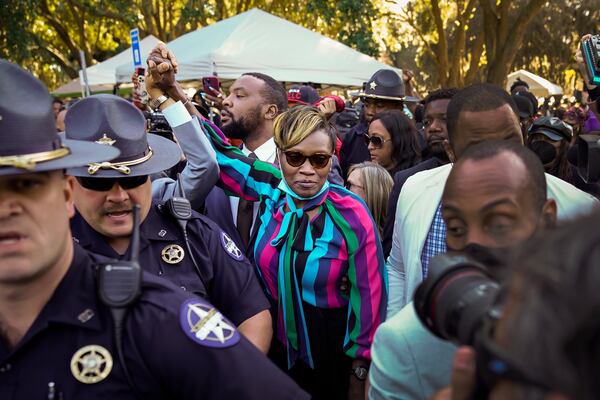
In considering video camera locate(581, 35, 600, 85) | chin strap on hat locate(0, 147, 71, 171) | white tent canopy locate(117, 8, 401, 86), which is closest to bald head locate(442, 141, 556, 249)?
chin strap on hat locate(0, 147, 71, 171)

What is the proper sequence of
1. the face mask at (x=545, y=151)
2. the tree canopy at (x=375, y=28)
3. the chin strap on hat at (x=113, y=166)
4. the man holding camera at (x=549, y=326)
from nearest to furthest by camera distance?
the man holding camera at (x=549, y=326) → the chin strap on hat at (x=113, y=166) → the face mask at (x=545, y=151) → the tree canopy at (x=375, y=28)

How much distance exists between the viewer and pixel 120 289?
183 centimetres

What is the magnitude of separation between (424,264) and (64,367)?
1647 mm

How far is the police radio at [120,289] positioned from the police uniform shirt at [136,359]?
0.02 metres

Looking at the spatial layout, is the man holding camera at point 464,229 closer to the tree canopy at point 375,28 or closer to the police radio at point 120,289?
the police radio at point 120,289

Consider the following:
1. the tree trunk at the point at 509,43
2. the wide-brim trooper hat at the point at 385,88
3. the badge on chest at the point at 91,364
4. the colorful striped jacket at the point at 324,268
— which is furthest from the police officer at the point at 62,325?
the tree trunk at the point at 509,43

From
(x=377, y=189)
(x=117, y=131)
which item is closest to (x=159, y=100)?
(x=117, y=131)

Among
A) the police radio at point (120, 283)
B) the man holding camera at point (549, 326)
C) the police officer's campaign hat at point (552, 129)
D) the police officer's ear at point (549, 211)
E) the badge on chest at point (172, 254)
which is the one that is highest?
the man holding camera at point (549, 326)

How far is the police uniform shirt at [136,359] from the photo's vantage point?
178cm

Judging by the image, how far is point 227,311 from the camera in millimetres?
2924

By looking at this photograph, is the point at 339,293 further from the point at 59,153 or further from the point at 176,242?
the point at 59,153

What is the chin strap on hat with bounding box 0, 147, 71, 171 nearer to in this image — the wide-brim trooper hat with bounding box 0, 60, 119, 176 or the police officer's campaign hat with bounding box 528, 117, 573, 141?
the wide-brim trooper hat with bounding box 0, 60, 119, 176

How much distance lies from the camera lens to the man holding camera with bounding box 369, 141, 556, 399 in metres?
0.50

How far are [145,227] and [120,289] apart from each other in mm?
1070
